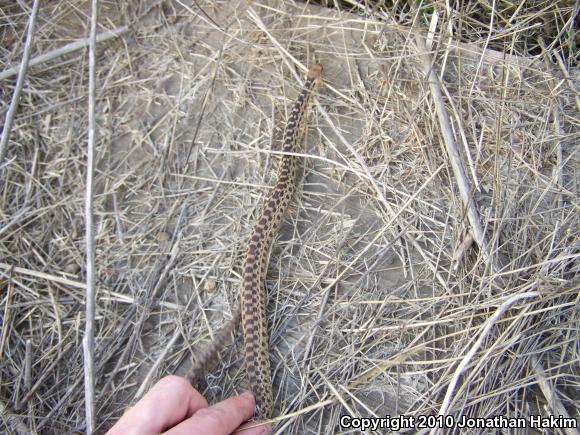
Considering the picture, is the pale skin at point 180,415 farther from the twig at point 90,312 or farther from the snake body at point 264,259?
the twig at point 90,312

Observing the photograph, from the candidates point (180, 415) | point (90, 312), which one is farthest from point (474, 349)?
point (90, 312)

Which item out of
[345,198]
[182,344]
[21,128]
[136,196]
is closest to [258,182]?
[345,198]

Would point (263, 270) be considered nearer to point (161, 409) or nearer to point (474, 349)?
point (161, 409)


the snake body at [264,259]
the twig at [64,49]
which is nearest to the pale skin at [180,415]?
the snake body at [264,259]

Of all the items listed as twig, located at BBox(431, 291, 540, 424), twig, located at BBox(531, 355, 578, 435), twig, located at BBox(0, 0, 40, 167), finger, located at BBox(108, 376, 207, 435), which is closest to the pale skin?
finger, located at BBox(108, 376, 207, 435)

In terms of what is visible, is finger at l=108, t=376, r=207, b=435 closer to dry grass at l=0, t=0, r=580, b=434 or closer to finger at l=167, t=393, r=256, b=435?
finger at l=167, t=393, r=256, b=435

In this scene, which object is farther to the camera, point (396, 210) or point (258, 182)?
point (258, 182)

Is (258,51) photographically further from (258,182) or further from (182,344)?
(182,344)
